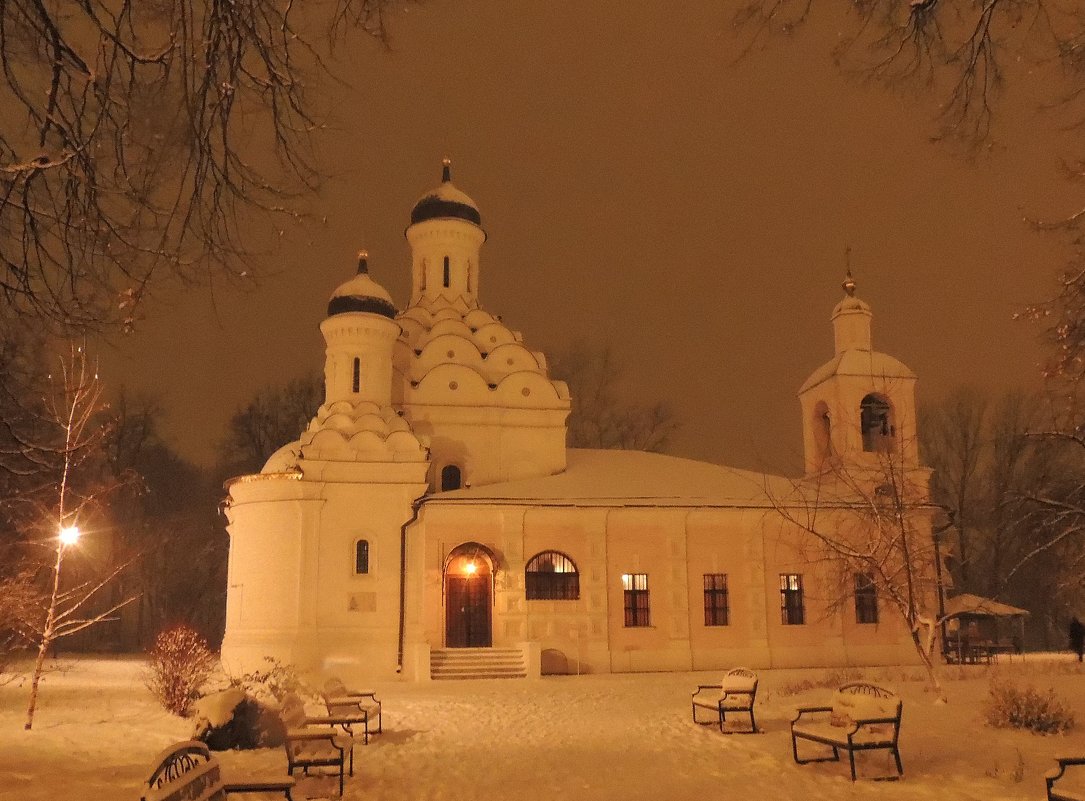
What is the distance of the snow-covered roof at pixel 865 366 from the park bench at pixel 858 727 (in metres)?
17.4

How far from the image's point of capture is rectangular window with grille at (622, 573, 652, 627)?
74.1 feet

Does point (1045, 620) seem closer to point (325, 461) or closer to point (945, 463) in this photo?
point (945, 463)

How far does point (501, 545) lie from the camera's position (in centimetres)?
2211

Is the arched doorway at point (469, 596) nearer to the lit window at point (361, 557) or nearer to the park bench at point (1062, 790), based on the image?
the lit window at point (361, 557)

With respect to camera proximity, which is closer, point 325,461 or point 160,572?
point 325,461

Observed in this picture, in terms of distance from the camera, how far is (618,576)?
22656mm

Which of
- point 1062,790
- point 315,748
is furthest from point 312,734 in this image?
point 1062,790

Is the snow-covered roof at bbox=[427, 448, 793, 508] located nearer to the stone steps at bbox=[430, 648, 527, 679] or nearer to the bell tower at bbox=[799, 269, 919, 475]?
the bell tower at bbox=[799, 269, 919, 475]

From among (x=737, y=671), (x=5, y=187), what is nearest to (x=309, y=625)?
(x=737, y=671)

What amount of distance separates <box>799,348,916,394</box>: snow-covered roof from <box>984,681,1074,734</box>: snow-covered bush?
15682 millimetres

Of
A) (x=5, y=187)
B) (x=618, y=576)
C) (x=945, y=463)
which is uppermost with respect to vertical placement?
(x=945, y=463)

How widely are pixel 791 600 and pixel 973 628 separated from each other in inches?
250

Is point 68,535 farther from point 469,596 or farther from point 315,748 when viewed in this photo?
point 469,596

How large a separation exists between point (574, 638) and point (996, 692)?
12098 mm
